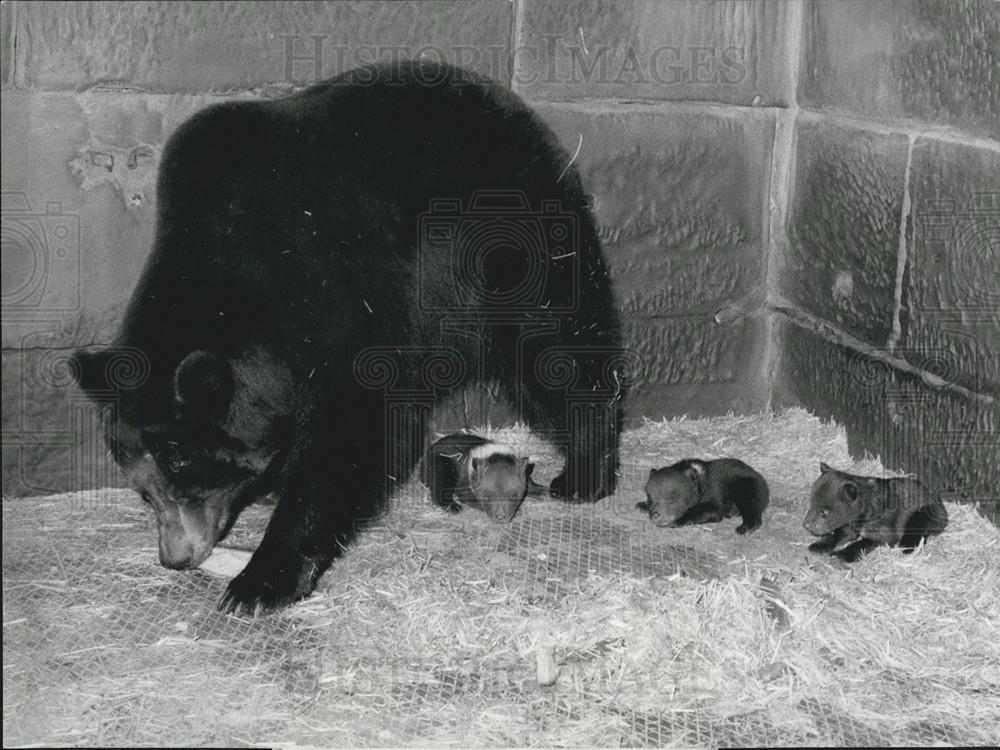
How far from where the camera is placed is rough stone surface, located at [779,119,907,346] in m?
5.39

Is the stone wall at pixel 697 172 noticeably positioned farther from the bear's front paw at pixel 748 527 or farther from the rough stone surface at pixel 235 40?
the bear's front paw at pixel 748 527

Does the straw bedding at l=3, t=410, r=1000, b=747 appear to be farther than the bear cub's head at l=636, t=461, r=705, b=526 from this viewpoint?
No

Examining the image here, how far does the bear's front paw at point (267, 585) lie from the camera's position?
4230 millimetres

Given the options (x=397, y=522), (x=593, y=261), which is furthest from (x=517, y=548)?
(x=593, y=261)

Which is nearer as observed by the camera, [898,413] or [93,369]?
[93,369]

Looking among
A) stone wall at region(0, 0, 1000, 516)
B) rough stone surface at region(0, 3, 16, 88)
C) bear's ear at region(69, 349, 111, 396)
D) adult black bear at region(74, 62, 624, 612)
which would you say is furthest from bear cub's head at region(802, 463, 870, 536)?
rough stone surface at region(0, 3, 16, 88)

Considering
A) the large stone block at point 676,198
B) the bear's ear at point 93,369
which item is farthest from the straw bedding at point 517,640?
the large stone block at point 676,198

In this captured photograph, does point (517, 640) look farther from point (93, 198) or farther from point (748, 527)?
point (93, 198)

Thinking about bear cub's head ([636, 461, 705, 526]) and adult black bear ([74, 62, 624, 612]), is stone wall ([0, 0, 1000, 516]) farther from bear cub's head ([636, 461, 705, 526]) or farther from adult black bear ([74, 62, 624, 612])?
bear cub's head ([636, 461, 705, 526])

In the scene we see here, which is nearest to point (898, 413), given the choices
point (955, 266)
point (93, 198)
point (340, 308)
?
point (955, 266)

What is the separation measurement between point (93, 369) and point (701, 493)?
251cm

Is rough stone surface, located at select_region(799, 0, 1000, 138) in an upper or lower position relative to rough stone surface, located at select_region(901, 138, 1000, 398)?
upper

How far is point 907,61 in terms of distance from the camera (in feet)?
16.9

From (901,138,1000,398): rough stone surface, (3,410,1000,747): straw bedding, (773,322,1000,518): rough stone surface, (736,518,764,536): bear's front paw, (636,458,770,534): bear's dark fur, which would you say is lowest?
(3,410,1000,747): straw bedding
